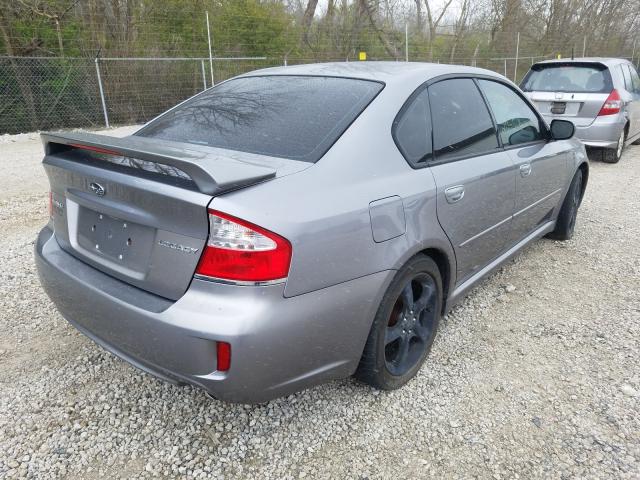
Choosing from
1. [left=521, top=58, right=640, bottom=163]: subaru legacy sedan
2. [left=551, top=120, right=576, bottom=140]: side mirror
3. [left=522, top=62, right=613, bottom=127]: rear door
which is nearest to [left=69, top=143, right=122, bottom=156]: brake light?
[left=551, top=120, right=576, bottom=140]: side mirror

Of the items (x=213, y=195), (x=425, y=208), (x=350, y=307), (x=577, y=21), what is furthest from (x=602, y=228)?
(x=577, y=21)

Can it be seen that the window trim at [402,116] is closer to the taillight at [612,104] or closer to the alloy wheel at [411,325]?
the alloy wheel at [411,325]

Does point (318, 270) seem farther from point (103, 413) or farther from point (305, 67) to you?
point (305, 67)

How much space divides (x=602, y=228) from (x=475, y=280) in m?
2.70

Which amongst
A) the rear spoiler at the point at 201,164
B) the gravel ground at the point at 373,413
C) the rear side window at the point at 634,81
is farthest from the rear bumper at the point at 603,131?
the rear spoiler at the point at 201,164

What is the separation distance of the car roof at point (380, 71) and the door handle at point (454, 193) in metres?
0.59

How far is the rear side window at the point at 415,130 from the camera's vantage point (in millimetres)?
2324

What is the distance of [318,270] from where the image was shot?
71.2 inches

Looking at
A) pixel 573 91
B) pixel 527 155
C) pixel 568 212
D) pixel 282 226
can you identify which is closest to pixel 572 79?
pixel 573 91

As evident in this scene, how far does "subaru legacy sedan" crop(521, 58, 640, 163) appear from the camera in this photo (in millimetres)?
7301

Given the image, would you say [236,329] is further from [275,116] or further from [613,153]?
[613,153]

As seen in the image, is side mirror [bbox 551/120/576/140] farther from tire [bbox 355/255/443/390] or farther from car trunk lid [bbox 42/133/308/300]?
car trunk lid [bbox 42/133/308/300]

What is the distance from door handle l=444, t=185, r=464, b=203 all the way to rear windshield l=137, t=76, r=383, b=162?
60cm

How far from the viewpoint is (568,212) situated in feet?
Answer: 14.3
